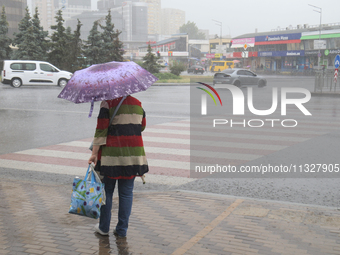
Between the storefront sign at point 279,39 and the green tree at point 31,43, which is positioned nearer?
the green tree at point 31,43

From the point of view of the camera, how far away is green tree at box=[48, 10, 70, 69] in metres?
40.1

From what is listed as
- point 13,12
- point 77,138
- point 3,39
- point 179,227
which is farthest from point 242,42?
point 179,227

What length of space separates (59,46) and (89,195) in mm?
39086

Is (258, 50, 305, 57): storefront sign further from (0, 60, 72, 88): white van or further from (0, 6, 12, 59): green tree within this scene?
(0, 60, 72, 88): white van

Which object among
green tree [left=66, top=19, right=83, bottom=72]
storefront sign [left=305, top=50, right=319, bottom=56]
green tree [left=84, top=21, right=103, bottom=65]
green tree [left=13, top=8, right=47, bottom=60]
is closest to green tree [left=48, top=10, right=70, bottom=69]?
green tree [left=66, top=19, right=83, bottom=72]

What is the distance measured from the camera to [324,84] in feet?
87.2

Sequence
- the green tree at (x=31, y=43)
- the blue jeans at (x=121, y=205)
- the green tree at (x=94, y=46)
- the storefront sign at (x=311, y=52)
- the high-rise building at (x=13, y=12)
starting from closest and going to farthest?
the blue jeans at (x=121, y=205), the green tree at (x=31, y=43), the green tree at (x=94, y=46), the storefront sign at (x=311, y=52), the high-rise building at (x=13, y=12)

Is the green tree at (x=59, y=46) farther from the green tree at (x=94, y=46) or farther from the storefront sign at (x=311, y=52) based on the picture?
the storefront sign at (x=311, y=52)

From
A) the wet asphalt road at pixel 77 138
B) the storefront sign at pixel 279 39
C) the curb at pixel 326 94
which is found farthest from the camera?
the storefront sign at pixel 279 39

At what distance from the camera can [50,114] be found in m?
14.6

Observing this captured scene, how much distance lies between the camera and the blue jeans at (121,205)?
4.06m

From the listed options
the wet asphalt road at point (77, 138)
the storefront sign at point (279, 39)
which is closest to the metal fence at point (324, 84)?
the wet asphalt road at point (77, 138)

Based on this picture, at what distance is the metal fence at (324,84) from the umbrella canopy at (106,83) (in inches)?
936

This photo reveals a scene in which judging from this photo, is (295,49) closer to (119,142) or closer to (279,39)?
(279,39)
